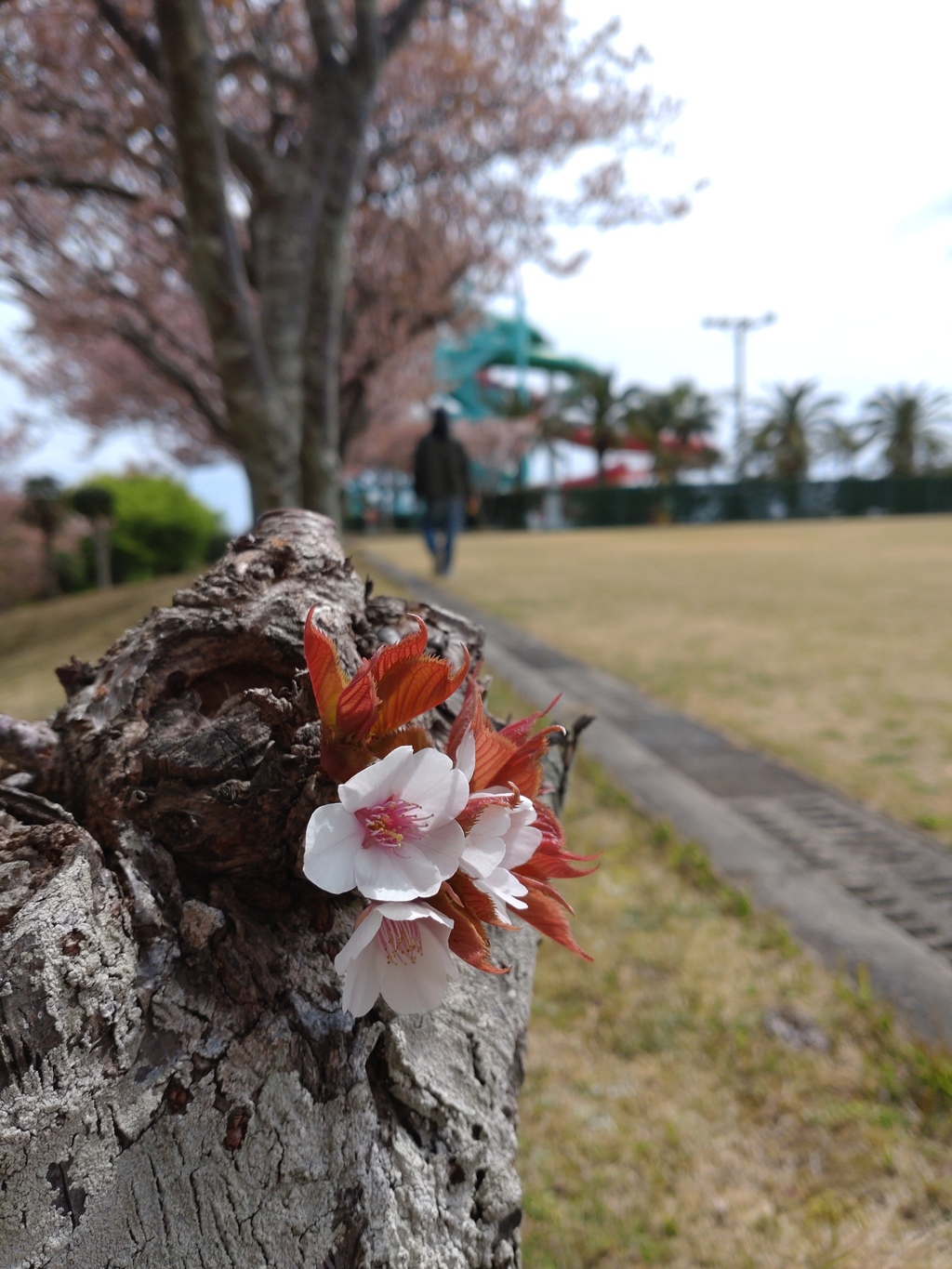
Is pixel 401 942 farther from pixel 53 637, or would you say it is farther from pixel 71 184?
pixel 53 637

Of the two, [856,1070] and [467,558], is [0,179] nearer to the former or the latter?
[856,1070]

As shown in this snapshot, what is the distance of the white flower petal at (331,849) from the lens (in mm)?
764

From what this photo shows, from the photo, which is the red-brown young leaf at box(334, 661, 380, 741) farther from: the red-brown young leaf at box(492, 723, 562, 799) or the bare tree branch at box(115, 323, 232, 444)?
the bare tree branch at box(115, 323, 232, 444)

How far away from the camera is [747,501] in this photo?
36719mm

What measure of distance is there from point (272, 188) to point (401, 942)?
6405mm

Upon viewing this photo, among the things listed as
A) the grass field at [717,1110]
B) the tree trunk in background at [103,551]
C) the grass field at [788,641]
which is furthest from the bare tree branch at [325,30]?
the tree trunk in background at [103,551]

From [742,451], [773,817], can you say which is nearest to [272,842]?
[773,817]

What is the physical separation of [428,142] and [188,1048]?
11251 mm

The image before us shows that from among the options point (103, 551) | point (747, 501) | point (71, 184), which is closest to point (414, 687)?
point (71, 184)

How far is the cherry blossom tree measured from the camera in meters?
5.43

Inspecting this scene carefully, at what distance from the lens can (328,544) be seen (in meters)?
1.32

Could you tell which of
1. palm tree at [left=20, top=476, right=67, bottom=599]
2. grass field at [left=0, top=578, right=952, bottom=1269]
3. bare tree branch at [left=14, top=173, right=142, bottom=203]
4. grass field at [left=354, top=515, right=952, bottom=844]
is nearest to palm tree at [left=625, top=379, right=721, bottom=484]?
grass field at [left=354, top=515, right=952, bottom=844]

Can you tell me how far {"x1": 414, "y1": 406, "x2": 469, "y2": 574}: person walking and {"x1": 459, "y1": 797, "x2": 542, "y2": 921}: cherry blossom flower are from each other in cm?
997

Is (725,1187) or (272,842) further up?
(272,842)
